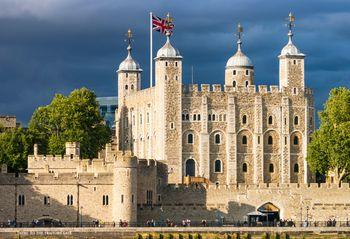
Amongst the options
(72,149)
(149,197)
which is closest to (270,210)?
(149,197)

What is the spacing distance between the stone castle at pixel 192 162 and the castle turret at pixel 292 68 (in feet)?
0.33

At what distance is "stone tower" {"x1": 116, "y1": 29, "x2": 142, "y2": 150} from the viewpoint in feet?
550

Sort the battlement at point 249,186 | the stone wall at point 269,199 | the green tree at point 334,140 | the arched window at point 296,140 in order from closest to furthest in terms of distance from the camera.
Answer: the stone wall at point 269,199 < the battlement at point 249,186 < the green tree at point 334,140 < the arched window at point 296,140

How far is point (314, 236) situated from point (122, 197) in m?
16.0

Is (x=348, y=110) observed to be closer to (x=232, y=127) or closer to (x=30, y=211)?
(x=232, y=127)

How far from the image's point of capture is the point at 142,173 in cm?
13500

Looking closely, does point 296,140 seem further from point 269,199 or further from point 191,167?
point 269,199

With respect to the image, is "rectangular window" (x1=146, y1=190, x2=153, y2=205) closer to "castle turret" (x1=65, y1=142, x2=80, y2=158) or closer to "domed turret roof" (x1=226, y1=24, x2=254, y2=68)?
"castle turret" (x1=65, y1=142, x2=80, y2=158)

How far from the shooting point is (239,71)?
164 metres

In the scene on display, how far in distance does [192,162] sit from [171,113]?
5.31 metres

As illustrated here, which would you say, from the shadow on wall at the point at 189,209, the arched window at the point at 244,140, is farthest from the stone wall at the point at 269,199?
the arched window at the point at 244,140

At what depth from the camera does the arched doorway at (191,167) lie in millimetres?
154375

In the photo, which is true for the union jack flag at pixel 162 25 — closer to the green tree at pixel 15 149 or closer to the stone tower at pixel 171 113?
the stone tower at pixel 171 113

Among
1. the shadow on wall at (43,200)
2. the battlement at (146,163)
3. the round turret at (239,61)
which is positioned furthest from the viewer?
the round turret at (239,61)
